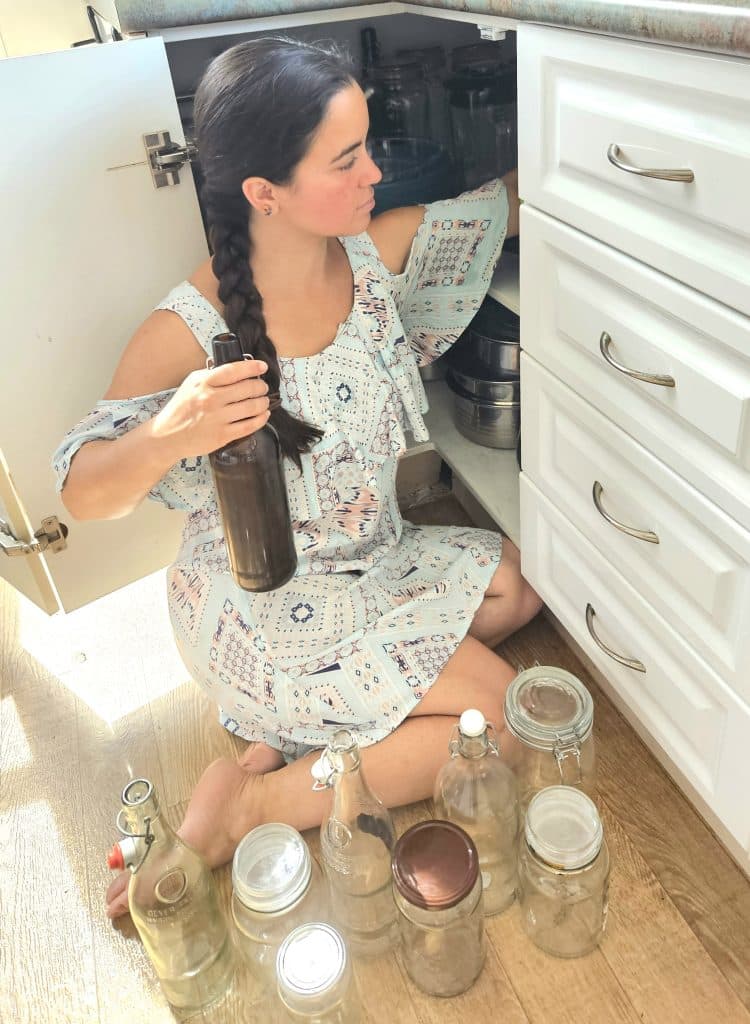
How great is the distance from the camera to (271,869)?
0.94m

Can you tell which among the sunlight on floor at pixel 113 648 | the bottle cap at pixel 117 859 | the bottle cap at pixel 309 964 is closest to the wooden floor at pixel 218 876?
the sunlight on floor at pixel 113 648

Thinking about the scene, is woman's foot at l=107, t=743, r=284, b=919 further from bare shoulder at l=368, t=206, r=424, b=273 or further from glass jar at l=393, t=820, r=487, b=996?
bare shoulder at l=368, t=206, r=424, b=273

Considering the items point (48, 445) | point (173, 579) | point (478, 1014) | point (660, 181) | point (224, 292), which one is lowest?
point (478, 1014)

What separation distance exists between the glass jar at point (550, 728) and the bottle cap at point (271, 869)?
0.96 feet

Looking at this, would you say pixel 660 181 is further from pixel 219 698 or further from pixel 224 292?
pixel 219 698

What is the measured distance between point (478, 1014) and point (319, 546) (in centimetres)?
58

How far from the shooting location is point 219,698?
3.97 feet

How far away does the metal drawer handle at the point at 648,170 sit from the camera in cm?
68

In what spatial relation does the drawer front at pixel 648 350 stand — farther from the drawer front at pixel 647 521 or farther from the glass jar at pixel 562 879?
the glass jar at pixel 562 879

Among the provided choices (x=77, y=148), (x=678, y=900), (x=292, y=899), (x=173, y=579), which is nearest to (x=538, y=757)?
(x=678, y=900)

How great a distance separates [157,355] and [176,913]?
64 centimetres

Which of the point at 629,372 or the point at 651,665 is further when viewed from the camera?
the point at 651,665

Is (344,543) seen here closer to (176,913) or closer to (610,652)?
(610,652)

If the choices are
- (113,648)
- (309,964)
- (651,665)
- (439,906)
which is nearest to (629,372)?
(651,665)
